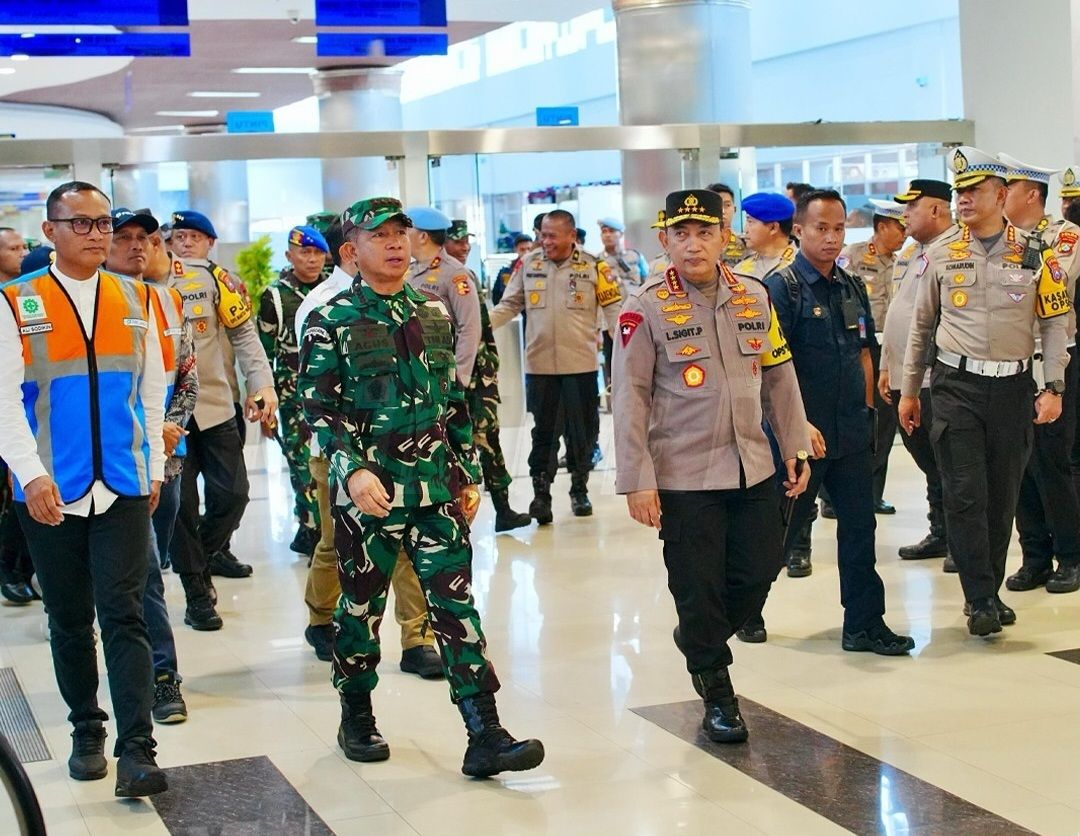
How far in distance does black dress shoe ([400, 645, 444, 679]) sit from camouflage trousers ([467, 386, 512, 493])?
212 centimetres

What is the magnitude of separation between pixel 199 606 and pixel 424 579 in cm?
256

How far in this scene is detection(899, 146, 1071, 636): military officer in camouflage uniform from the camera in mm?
5809

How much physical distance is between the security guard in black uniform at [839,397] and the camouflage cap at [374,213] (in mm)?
1813

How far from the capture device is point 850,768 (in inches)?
172

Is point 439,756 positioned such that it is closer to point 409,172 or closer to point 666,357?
point 666,357

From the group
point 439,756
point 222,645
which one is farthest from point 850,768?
point 222,645

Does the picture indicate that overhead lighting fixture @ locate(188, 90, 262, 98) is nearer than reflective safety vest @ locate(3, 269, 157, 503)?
No

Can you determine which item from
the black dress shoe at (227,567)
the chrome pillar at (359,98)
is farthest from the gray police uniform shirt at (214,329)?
the chrome pillar at (359,98)

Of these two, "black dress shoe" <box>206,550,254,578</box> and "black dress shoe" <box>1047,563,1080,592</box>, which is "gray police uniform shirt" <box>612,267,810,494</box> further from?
"black dress shoe" <box>206,550,254,578</box>

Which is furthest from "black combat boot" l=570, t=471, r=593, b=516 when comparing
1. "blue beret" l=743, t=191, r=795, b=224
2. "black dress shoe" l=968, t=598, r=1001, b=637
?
"black dress shoe" l=968, t=598, r=1001, b=637

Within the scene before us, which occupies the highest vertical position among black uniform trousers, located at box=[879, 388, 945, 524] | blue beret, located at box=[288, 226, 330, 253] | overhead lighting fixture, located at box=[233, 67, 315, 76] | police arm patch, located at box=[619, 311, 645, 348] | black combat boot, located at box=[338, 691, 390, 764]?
overhead lighting fixture, located at box=[233, 67, 315, 76]

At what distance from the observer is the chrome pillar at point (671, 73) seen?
11.5 meters

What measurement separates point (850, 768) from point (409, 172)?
7.09m

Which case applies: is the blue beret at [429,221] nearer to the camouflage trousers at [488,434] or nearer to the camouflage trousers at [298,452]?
the camouflage trousers at [488,434]
